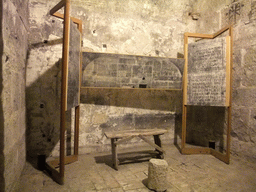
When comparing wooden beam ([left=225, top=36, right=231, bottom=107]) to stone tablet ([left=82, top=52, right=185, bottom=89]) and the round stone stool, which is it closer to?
stone tablet ([left=82, top=52, right=185, bottom=89])

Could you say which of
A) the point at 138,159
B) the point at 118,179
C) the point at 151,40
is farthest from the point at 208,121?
the point at 118,179

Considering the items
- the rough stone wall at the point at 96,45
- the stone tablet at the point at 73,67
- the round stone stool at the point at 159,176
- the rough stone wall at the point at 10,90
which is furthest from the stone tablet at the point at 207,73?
the rough stone wall at the point at 10,90

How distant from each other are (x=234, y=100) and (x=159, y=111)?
1.65 metres

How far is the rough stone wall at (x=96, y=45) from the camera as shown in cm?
370

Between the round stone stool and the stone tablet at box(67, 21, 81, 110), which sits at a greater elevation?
the stone tablet at box(67, 21, 81, 110)

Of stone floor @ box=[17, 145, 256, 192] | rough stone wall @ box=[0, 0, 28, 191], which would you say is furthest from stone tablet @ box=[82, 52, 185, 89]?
stone floor @ box=[17, 145, 256, 192]

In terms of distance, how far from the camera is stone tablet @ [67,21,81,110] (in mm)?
2902

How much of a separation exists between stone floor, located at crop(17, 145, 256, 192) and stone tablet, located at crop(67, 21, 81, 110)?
1.15 meters

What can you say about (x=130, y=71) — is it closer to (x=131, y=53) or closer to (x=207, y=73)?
(x=131, y=53)

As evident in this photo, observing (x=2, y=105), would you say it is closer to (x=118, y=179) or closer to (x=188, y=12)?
(x=118, y=179)

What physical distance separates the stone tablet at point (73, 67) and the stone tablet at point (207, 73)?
7.55 feet

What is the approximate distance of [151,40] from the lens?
4605 millimetres

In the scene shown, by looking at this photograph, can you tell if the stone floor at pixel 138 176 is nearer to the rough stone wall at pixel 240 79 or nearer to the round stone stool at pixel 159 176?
the round stone stool at pixel 159 176

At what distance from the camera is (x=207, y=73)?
152 inches
